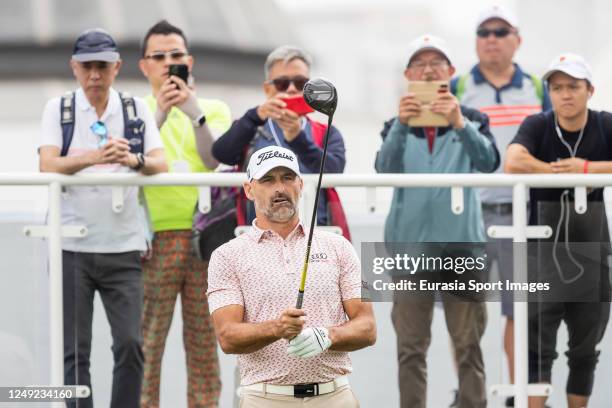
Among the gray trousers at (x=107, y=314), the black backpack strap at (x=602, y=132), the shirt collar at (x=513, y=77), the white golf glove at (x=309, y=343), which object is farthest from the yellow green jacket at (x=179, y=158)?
the black backpack strap at (x=602, y=132)

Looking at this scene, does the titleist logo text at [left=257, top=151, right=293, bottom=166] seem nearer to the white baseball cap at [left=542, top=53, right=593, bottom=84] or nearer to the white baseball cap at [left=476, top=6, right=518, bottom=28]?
the white baseball cap at [left=542, top=53, right=593, bottom=84]

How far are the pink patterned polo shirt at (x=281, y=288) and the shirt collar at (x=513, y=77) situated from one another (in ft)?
9.91

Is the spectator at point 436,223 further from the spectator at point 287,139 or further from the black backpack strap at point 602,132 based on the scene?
the black backpack strap at point 602,132

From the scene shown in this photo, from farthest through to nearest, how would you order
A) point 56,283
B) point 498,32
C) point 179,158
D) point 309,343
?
point 498,32, point 179,158, point 56,283, point 309,343

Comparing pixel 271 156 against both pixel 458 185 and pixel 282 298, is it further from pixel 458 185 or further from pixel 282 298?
pixel 458 185

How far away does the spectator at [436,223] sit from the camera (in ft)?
28.2

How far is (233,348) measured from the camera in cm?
691

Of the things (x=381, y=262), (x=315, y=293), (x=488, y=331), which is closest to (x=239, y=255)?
(x=315, y=293)

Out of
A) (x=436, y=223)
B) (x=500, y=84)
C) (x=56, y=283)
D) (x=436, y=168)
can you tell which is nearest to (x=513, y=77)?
(x=500, y=84)

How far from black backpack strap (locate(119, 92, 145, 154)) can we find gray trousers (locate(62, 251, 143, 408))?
2.11 feet

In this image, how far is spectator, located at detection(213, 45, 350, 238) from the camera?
8.67 meters

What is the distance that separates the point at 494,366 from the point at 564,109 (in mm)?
1572

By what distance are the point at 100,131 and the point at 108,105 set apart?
23cm

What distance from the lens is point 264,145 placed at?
8906mm
